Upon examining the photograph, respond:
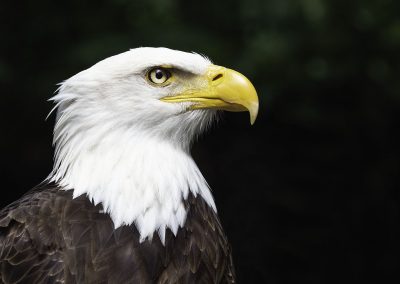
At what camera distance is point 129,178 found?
319 centimetres

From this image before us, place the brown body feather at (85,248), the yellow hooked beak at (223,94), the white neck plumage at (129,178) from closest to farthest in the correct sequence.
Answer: the brown body feather at (85,248), the white neck plumage at (129,178), the yellow hooked beak at (223,94)

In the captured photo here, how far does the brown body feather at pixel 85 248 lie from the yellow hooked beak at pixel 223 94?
0.46 meters

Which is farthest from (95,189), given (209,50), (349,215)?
(349,215)

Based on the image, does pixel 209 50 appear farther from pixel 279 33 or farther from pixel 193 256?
pixel 193 256

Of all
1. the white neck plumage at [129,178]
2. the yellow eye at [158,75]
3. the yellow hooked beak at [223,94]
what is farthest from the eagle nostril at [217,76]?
the white neck plumage at [129,178]

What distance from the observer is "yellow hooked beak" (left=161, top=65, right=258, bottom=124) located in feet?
10.8

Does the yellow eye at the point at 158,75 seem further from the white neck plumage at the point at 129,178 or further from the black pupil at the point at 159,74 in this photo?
the white neck plumage at the point at 129,178

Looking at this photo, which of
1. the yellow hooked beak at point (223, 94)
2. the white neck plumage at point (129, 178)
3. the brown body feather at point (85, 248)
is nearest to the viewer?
the brown body feather at point (85, 248)

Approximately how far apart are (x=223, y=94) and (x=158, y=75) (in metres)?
0.30

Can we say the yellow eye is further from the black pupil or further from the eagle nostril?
the eagle nostril

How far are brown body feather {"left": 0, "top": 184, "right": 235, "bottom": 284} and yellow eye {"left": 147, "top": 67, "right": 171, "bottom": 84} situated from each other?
55 centimetres

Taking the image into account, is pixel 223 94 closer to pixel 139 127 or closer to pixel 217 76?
pixel 217 76

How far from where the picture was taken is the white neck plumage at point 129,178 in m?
3.15

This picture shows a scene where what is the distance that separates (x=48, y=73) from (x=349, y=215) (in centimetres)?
255
